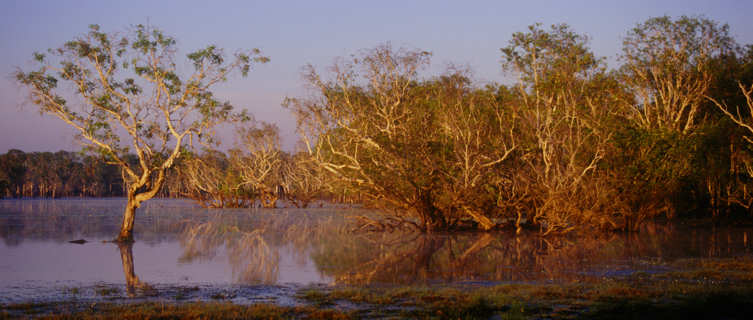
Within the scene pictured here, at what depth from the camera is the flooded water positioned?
12969 mm

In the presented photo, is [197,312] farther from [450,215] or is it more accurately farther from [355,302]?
[450,215]

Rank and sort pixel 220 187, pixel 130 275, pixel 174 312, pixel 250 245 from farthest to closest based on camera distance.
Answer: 1. pixel 220 187
2. pixel 250 245
3. pixel 130 275
4. pixel 174 312

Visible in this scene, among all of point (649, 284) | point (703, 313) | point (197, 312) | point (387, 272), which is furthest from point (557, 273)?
point (197, 312)

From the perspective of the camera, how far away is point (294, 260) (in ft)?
59.1

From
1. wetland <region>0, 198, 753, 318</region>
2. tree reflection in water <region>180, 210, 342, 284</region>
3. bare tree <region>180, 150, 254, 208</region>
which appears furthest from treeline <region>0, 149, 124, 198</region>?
wetland <region>0, 198, 753, 318</region>

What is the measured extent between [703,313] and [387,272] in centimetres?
713

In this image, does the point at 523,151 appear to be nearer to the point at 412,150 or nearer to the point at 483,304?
the point at 412,150

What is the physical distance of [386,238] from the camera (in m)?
25.7

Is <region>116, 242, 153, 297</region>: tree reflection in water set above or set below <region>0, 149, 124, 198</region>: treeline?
below

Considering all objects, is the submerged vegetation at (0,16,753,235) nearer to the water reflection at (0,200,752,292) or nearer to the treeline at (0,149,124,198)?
the water reflection at (0,200,752,292)

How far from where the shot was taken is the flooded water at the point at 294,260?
12969 mm

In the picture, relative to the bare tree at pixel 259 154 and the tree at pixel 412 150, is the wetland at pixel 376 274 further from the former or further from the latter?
the bare tree at pixel 259 154

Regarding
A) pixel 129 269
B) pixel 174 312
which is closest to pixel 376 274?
pixel 129 269

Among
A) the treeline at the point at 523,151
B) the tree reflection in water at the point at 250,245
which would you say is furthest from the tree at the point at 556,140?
the tree reflection in water at the point at 250,245
